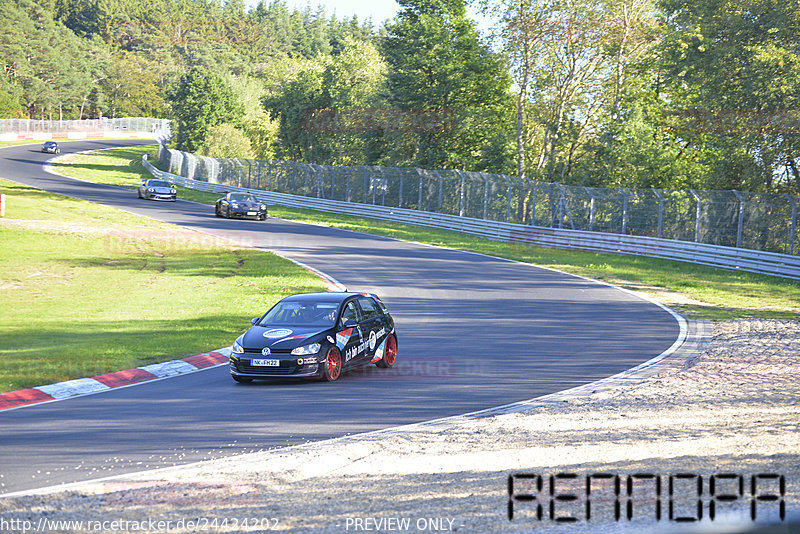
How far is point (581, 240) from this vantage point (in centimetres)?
3588

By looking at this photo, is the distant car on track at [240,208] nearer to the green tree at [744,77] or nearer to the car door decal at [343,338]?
the green tree at [744,77]

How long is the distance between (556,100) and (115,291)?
35.7 meters

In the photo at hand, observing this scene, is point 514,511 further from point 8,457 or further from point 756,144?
point 756,144

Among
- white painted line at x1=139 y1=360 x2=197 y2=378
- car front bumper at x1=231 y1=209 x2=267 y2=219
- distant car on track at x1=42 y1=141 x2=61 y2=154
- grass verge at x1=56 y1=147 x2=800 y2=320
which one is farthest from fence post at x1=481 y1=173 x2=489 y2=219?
distant car on track at x1=42 y1=141 x2=61 y2=154

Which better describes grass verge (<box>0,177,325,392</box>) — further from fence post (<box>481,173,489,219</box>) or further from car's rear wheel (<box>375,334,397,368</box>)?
fence post (<box>481,173,489,219</box>)

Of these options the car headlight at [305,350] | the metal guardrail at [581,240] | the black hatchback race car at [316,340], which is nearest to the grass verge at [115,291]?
the black hatchback race car at [316,340]

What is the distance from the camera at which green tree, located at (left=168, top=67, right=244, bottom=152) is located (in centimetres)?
9300

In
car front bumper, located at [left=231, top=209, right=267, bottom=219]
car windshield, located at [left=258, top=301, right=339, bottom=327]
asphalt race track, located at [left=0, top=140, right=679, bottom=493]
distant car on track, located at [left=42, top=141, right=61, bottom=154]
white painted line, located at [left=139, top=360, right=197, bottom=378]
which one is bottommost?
white painted line, located at [left=139, top=360, right=197, bottom=378]

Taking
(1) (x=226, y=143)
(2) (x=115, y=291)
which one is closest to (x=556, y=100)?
(2) (x=115, y=291)

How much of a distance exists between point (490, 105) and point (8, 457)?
51993 millimetres

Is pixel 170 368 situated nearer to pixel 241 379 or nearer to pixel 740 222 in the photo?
pixel 241 379

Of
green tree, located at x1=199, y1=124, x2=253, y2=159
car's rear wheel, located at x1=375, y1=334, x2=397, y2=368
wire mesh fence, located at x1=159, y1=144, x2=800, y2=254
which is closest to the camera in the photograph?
car's rear wheel, located at x1=375, y1=334, x2=397, y2=368

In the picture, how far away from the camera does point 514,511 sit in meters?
6.39

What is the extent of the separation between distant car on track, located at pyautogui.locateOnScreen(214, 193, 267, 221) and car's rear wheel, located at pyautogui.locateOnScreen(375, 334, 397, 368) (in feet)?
103
